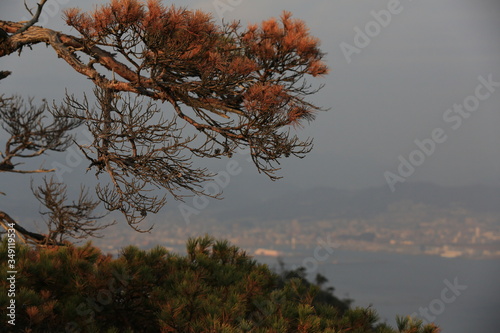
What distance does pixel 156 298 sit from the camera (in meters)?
7.08

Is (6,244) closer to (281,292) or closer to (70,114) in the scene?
(70,114)

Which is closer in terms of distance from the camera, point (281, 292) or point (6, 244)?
point (281, 292)

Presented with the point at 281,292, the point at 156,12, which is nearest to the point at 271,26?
the point at 156,12

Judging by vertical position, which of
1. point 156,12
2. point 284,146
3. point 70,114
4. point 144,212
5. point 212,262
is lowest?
point 212,262

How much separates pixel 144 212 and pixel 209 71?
2421 millimetres

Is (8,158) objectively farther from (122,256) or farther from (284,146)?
(284,146)

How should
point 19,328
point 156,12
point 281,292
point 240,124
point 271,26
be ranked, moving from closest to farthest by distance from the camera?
point 19,328 → point 281,292 → point 156,12 → point 240,124 → point 271,26

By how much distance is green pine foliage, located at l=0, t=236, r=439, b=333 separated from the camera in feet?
20.3

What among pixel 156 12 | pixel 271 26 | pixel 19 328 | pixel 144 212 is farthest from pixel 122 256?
pixel 271 26

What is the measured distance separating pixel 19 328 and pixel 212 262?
287cm

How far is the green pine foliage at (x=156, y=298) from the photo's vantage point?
6191 mm

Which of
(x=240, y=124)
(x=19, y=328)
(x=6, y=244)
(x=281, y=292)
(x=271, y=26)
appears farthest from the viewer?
(x=271, y=26)

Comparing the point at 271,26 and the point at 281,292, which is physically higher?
the point at 271,26

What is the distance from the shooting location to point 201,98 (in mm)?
9453
